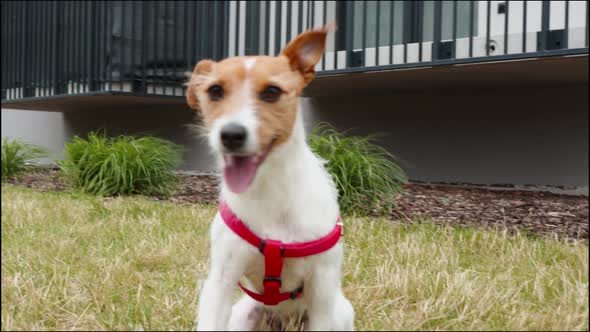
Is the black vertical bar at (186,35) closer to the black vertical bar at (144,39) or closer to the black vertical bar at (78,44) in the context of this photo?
the black vertical bar at (144,39)

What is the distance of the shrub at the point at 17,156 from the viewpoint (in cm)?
812

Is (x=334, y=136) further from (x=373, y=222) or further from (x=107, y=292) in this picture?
(x=107, y=292)

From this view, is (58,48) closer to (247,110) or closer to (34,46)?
(34,46)

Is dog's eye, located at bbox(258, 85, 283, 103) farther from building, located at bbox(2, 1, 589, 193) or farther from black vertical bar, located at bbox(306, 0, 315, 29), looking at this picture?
black vertical bar, located at bbox(306, 0, 315, 29)

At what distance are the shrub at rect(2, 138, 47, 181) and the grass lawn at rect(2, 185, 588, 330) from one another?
4.38m

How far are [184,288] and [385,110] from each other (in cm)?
532

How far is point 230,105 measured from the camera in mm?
1602

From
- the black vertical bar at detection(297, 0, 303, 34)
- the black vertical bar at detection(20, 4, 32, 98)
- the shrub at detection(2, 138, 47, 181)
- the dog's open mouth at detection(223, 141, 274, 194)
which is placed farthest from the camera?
the black vertical bar at detection(20, 4, 32, 98)

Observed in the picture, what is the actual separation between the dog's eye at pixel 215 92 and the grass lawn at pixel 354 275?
99 cm

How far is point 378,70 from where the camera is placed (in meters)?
5.77

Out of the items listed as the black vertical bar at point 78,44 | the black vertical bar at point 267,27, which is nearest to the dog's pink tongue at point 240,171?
the black vertical bar at point 267,27

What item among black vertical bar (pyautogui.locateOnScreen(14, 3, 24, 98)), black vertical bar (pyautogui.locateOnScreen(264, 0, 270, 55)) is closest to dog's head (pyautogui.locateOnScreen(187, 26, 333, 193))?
black vertical bar (pyautogui.locateOnScreen(264, 0, 270, 55))

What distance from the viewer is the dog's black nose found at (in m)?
1.52

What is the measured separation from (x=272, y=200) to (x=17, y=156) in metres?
7.69
